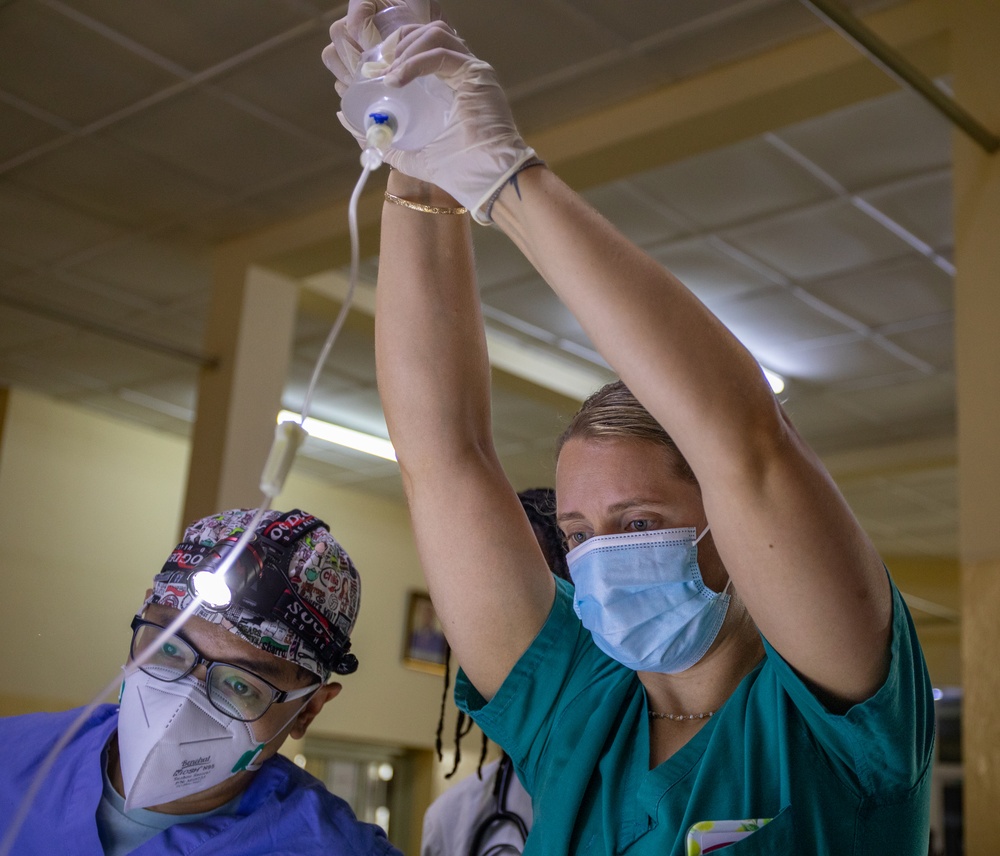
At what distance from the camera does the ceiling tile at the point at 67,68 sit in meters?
3.24

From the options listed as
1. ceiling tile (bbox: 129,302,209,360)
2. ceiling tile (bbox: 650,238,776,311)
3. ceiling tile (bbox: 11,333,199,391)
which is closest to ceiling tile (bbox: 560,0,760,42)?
ceiling tile (bbox: 650,238,776,311)

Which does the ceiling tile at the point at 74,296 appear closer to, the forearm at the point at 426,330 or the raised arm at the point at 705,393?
the forearm at the point at 426,330

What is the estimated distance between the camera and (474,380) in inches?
47.9

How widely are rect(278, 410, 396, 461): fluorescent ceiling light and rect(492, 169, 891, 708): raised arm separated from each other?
5664mm

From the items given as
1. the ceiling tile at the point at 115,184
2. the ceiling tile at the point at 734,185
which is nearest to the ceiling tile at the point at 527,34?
the ceiling tile at the point at 734,185

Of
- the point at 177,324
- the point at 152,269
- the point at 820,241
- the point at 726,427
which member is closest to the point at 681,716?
the point at 726,427

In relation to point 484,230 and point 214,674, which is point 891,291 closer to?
point 484,230

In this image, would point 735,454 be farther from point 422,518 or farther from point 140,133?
point 140,133

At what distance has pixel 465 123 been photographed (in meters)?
0.84

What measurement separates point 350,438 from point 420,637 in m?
1.86

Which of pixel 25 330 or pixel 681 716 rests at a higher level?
pixel 25 330

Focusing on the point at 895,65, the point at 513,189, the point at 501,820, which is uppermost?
the point at 895,65

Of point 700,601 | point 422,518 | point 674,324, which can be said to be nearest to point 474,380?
point 422,518

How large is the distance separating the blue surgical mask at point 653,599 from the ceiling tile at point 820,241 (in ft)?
10.2
